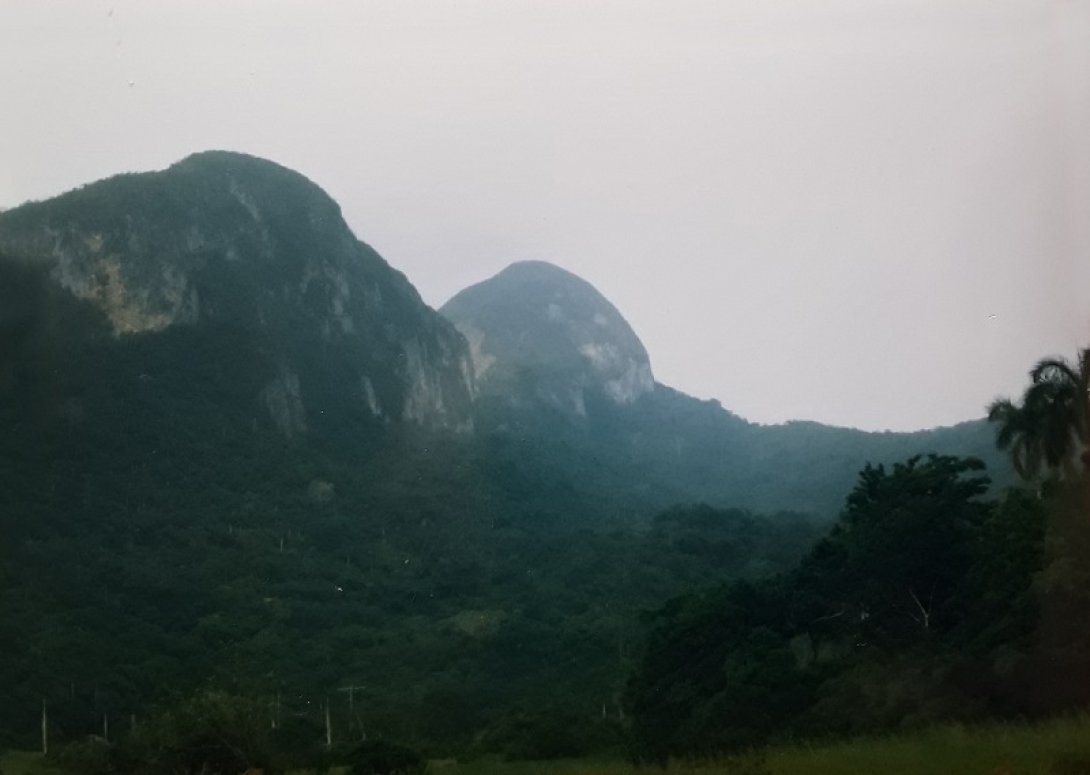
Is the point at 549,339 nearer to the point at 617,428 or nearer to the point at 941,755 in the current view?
the point at 617,428

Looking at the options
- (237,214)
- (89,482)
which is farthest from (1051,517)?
(237,214)

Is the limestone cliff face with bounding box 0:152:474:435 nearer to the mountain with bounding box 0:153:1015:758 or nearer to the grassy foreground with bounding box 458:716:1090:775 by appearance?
the mountain with bounding box 0:153:1015:758

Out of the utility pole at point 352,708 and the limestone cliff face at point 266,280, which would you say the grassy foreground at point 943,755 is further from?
the limestone cliff face at point 266,280

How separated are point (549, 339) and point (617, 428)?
14.6 m

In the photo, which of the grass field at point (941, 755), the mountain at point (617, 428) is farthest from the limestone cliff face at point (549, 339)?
the grass field at point (941, 755)

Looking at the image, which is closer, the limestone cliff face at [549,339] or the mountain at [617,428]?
the mountain at [617,428]

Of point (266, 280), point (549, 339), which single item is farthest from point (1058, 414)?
point (549, 339)

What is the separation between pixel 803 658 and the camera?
23.5 meters

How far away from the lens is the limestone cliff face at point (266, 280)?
74.2m

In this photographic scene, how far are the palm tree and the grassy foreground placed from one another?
350 inches

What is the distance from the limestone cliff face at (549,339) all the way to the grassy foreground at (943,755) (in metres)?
94.1

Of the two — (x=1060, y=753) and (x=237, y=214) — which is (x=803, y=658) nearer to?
(x=1060, y=753)

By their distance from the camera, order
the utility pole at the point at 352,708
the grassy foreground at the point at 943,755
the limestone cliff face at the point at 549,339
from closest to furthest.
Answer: the grassy foreground at the point at 943,755 → the utility pole at the point at 352,708 → the limestone cliff face at the point at 549,339

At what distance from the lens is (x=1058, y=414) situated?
23.3 m
